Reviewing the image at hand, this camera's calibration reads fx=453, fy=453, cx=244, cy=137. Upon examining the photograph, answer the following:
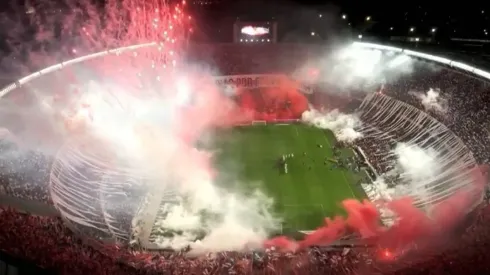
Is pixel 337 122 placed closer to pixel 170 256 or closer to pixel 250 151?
pixel 250 151

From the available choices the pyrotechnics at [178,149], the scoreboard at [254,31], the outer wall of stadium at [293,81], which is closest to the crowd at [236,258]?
the pyrotechnics at [178,149]

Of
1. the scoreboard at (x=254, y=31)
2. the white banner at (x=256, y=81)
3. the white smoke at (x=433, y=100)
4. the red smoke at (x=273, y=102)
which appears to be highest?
the scoreboard at (x=254, y=31)

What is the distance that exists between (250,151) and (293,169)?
3617mm

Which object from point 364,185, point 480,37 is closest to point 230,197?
point 364,185

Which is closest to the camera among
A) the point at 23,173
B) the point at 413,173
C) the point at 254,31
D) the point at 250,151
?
the point at 23,173

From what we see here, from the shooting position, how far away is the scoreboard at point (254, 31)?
37.5 meters

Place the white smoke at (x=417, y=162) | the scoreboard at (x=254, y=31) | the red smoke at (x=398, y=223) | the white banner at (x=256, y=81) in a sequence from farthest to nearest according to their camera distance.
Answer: the scoreboard at (x=254, y=31) → the white banner at (x=256, y=81) → the white smoke at (x=417, y=162) → the red smoke at (x=398, y=223)

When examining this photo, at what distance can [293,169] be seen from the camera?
22.9 metres

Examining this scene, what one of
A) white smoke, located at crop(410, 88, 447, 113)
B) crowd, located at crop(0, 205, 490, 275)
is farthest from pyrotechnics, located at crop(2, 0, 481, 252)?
crowd, located at crop(0, 205, 490, 275)

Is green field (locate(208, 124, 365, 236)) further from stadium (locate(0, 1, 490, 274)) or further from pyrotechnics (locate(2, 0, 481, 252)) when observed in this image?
pyrotechnics (locate(2, 0, 481, 252))

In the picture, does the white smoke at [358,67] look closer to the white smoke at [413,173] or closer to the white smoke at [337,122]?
the white smoke at [337,122]

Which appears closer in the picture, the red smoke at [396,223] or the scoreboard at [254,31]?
the red smoke at [396,223]

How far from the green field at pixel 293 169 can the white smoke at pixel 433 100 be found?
16.9ft

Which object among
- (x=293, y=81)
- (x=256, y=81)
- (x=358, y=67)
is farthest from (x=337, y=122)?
(x=256, y=81)
